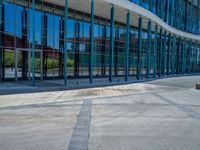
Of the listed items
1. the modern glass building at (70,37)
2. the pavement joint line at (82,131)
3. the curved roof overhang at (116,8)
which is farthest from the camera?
the curved roof overhang at (116,8)

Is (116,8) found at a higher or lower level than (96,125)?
higher

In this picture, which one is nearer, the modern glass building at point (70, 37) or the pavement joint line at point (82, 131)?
the pavement joint line at point (82, 131)

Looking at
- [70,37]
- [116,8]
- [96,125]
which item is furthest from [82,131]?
[70,37]

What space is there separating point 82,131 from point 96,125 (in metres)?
0.81

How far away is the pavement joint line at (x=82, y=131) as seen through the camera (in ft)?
20.9

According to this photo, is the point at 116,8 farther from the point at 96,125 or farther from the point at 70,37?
the point at 96,125

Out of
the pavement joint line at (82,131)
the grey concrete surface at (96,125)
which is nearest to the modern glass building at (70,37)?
the grey concrete surface at (96,125)

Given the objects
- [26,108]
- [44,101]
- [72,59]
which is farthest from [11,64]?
[26,108]

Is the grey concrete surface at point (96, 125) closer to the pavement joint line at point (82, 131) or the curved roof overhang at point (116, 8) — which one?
the pavement joint line at point (82, 131)

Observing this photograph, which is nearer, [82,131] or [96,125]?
[82,131]

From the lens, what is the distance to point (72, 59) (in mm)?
26203

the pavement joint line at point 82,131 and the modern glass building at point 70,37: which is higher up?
the modern glass building at point 70,37

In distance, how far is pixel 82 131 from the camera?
7625 mm

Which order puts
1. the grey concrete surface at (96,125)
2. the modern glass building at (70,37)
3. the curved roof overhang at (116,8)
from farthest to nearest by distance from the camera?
1. the curved roof overhang at (116,8)
2. the modern glass building at (70,37)
3. the grey concrete surface at (96,125)
